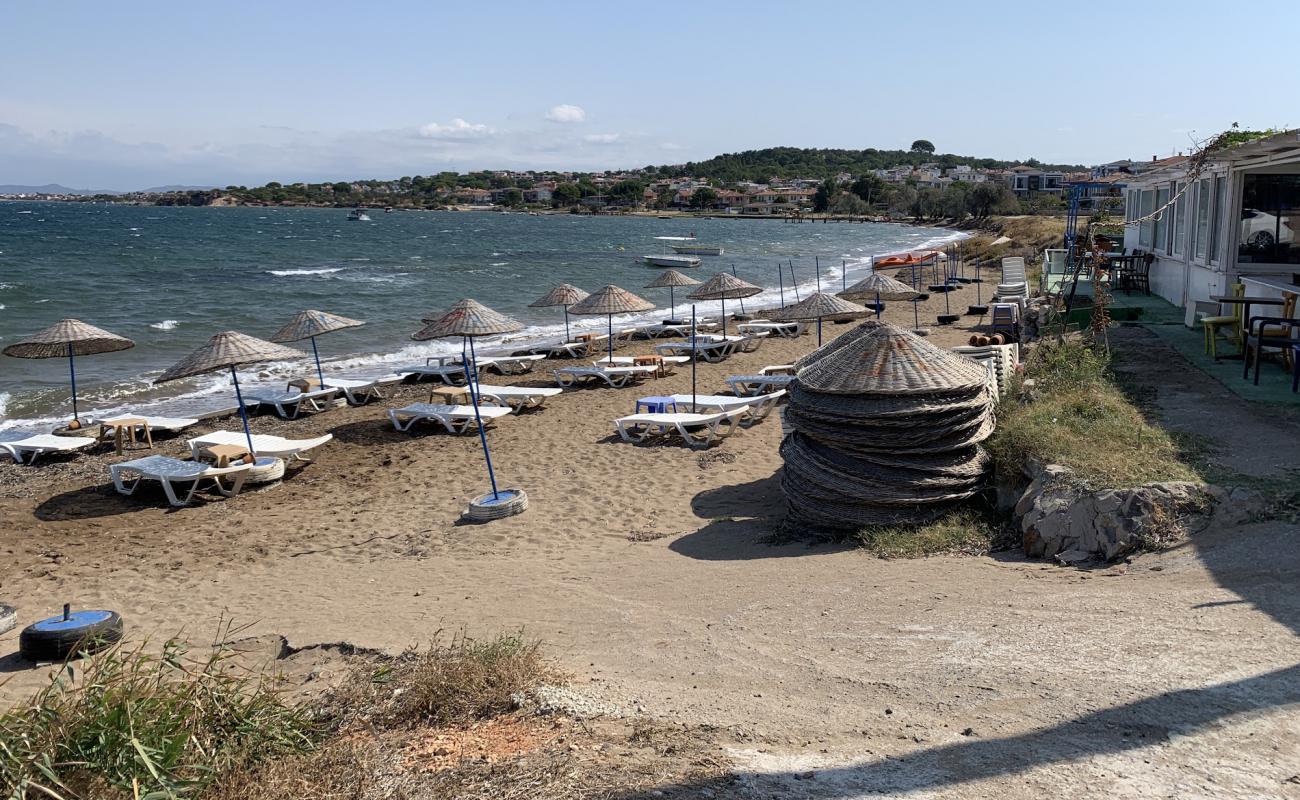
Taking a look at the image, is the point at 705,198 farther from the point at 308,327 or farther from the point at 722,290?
the point at 308,327

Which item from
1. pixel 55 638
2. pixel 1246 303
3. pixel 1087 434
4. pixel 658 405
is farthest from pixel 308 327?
pixel 1246 303

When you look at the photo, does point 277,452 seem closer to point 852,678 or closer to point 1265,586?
point 852,678

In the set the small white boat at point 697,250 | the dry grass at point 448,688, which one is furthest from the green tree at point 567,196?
the dry grass at point 448,688

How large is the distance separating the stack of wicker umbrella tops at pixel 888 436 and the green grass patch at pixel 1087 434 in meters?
0.36

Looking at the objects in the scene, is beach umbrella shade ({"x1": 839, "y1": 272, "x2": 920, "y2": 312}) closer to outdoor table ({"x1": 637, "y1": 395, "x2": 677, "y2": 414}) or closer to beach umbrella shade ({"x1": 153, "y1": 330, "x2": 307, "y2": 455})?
outdoor table ({"x1": 637, "y1": 395, "x2": 677, "y2": 414})

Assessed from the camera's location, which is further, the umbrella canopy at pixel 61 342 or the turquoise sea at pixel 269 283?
the turquoise sea at pixel 269 283

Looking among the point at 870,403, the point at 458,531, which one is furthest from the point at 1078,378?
the point at 458,531

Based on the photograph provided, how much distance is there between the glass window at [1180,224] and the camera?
47.5ft

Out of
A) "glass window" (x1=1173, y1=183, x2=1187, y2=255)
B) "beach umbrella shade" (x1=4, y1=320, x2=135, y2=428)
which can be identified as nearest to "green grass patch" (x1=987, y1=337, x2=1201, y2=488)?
"glass window" (x1=1173, y1=183, x2=1187, y2=255)

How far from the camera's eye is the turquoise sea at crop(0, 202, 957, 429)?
1931cm

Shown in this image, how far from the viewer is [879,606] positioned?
18.3 feet

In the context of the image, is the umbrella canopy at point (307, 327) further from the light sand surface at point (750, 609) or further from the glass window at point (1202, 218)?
the glass window at point (1202, 218)

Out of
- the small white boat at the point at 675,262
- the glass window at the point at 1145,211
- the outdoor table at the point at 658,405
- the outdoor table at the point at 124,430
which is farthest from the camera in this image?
the small white boat at the point at 675,262

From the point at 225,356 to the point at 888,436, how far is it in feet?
25.6
